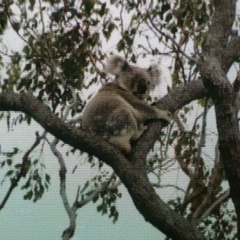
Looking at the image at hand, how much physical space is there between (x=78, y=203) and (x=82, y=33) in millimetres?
1988

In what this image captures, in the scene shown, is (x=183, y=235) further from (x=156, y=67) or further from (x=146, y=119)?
(x=156, y=67)

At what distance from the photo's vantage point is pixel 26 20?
16.2 feet

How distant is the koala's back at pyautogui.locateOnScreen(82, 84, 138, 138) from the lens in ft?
13.1

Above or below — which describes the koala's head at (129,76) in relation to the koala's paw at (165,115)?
above

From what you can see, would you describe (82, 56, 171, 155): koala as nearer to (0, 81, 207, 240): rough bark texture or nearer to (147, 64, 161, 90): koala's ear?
(147, 64, 161, 90): koala's ear

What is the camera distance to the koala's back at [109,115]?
13.1 feet

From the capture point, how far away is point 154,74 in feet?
17.0

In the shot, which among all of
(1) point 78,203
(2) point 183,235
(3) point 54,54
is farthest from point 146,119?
(3) point 54,54

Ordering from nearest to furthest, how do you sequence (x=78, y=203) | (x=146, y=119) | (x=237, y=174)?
(x=237, y=174)
(x=78, y=203)
(x=146, y=119)

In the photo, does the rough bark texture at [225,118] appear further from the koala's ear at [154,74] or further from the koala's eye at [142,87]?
the koala's ear at [154,74]

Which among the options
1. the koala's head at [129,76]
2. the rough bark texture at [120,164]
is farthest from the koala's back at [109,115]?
the rough bark texture at [120,164]

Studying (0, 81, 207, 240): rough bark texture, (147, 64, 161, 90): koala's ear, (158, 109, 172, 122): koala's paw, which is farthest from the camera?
(147, 64, 161, 90): koala's ear

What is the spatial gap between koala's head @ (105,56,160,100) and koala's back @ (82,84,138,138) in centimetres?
54

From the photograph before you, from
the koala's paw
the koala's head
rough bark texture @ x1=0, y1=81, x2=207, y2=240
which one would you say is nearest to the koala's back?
the koala's paw
